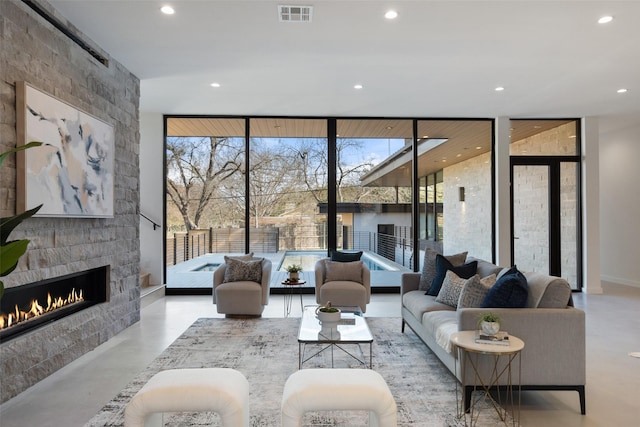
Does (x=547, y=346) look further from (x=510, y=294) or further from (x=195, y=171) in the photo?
(x=195, y=171)

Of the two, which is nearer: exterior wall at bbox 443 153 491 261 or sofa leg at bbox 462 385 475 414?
sofa leg at bbox 462 385 475 414

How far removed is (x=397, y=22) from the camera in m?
3.65

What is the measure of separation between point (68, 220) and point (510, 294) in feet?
12.1

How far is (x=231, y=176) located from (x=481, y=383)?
541 centimetres

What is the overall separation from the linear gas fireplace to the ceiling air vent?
2995 millimetres

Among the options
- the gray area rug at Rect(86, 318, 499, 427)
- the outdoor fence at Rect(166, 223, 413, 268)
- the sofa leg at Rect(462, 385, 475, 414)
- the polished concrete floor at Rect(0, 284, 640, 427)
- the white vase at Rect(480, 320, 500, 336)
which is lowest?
the polished concrete floor at Rect(0, 284, 640, 427)

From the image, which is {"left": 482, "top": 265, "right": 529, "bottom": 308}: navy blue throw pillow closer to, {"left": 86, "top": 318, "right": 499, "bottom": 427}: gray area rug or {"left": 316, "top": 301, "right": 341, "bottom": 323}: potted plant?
{"left": 86, "top": 318, "right": 499, "bottom": 427}: gray area rug

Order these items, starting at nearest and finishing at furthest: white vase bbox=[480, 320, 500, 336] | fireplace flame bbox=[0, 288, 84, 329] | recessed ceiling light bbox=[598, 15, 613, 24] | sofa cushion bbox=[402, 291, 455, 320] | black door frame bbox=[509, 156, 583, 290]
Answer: white vase bbox=[480, 320, 500, 336] < fireplace flame bbox=[0, 288, 84, 329] < recessed ceiling light bbox=[598, 15, 613, 24] < sofa cushion bbox=[402, 291, 455, 320] < black door frame bbox=[509, 156, 583, 290]

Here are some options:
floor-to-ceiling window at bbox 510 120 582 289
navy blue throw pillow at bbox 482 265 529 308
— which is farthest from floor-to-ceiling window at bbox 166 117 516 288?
navy blue throw pillow at bbox 482 265 529 308

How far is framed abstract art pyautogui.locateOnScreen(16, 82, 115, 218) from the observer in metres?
3.05

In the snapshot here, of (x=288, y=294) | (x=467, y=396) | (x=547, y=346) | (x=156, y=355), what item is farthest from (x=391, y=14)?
(x=288, y=294)

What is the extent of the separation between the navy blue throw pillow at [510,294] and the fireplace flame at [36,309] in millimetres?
3527

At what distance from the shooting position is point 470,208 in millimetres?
7422

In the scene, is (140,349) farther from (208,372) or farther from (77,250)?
(208,372)
